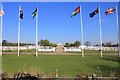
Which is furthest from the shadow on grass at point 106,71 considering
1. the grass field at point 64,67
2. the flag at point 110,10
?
the flag at point 110,10

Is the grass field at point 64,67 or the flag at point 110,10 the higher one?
the flag at point 110,10

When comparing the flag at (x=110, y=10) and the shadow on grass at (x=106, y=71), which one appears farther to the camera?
the flag at (x=110, y=10)

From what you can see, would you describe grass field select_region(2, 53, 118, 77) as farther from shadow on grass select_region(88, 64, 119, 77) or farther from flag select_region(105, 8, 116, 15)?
flag select_region(105, 8, 116, 15)

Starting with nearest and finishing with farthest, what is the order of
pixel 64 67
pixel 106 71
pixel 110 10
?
1. pixel 106 71
2. pixel 64 67
3. pixel 110 10

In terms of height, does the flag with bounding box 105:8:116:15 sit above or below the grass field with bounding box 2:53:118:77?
above

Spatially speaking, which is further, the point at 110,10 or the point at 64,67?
the point at 110,10

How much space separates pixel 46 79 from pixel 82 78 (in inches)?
60.5

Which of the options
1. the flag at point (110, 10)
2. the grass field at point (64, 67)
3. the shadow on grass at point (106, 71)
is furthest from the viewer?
the flag at point (110, 10)

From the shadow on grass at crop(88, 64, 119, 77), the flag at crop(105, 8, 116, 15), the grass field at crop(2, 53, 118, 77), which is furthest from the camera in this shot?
the flag at crop(105, 8, 116, 15)

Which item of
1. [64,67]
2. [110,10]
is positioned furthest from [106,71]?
[110,10]

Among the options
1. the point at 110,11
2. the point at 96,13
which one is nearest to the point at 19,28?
the point at 96,13

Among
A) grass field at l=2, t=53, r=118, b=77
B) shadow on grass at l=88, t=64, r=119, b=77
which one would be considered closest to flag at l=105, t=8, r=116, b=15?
grass field at l=2, t=53, r=118, b=77

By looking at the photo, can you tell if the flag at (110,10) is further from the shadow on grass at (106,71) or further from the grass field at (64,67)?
the shadow on grass at (106,71)

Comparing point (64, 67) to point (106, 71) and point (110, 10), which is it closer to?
point (106, 71)
